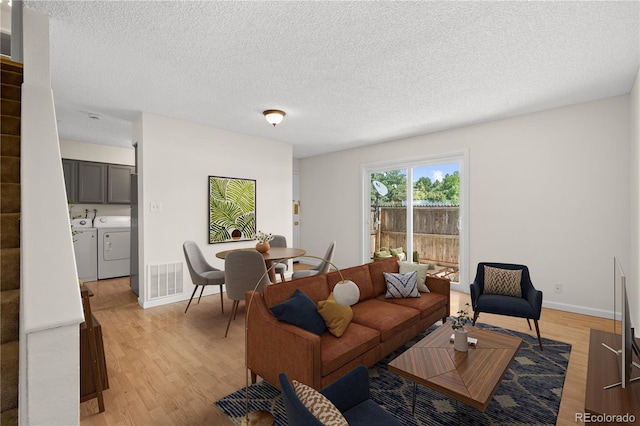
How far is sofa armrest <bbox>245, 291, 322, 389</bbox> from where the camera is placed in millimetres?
1867

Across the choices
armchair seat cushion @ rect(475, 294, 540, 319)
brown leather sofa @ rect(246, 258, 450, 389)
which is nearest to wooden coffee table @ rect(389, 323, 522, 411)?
brown leather sofa @ rect(246, 258, 450, 389)

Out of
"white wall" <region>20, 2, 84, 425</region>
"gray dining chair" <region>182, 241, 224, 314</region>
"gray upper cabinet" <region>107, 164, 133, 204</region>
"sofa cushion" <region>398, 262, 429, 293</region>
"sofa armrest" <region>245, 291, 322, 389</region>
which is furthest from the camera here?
"gray upper cabinet" <region>107, 164, 133, 204</region>

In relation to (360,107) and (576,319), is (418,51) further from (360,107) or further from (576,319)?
(576,319)

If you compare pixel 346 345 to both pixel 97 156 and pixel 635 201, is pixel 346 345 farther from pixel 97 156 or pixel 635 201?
pixel 97 156

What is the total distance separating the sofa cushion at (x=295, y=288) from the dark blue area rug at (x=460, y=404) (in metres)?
0.65

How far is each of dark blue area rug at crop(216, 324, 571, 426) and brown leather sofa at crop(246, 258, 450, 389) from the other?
16 cm

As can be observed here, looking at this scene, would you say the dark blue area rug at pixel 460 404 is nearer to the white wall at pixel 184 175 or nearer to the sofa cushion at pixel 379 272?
the sofa cushion at pixel 379 272

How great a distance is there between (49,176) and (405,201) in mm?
5193

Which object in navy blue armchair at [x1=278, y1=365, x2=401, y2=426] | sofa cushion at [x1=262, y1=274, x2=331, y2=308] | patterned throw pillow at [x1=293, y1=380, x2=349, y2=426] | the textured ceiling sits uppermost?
the textured ceiling

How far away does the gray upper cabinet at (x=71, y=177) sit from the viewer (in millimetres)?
5652

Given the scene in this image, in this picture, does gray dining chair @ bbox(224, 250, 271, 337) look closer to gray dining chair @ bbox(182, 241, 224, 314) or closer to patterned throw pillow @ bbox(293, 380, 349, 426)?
gray dining chair @ bbox(182, 241, 224, 314)

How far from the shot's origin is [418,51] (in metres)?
2.55

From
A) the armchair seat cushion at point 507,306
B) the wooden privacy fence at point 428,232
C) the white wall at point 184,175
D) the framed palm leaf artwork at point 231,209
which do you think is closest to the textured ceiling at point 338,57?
the white wall at point 184,175

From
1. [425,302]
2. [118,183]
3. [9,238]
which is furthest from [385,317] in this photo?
[118,183]
